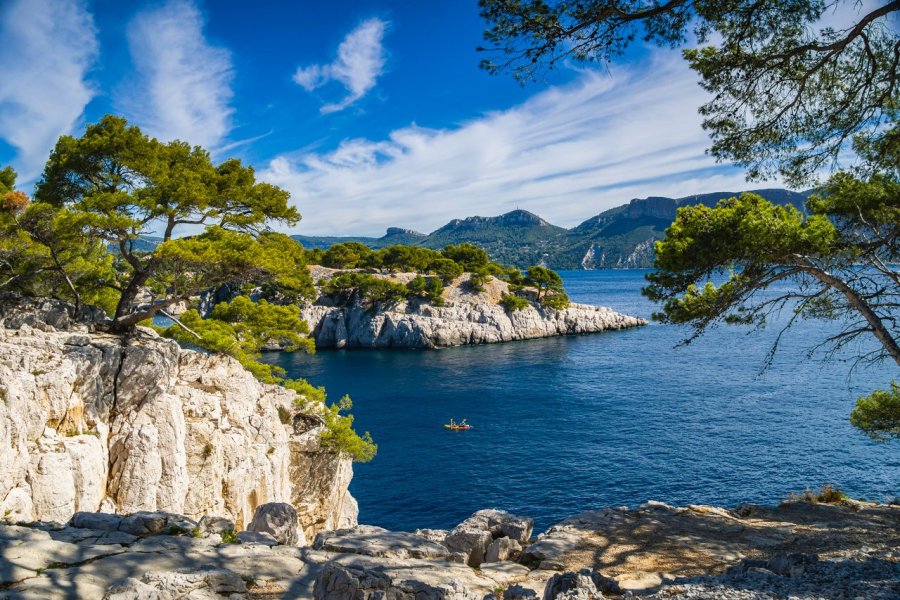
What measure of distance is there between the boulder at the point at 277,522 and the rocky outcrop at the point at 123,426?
15.9 ft

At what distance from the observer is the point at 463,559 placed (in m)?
11.9

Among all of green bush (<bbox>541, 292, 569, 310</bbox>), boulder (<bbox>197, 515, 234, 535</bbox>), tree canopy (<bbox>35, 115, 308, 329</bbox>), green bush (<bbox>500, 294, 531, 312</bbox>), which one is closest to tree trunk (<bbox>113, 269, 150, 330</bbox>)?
tree canopy (<bbox>35, 115, 308, 329</bbox>)

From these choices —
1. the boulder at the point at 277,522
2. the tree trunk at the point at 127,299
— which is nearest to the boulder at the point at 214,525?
the boulder at the point at 277,522

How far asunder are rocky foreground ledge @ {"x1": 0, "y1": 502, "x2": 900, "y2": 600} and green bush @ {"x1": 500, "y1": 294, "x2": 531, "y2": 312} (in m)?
76.6

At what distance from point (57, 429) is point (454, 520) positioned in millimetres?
19349

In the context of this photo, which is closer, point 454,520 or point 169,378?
point 169,378

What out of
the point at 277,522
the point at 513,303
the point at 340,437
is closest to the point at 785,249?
the point at 277,522

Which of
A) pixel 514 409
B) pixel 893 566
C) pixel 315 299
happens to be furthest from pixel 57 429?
pixel 315 299

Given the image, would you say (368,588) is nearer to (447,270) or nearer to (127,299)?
(127,299)

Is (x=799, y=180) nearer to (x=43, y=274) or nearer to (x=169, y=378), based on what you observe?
(x=169, y=378)

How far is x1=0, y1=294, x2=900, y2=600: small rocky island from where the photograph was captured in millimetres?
7742

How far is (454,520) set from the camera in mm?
27391

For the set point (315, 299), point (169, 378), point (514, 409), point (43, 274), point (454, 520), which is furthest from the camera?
point (315, 299)

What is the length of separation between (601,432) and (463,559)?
102 ft
